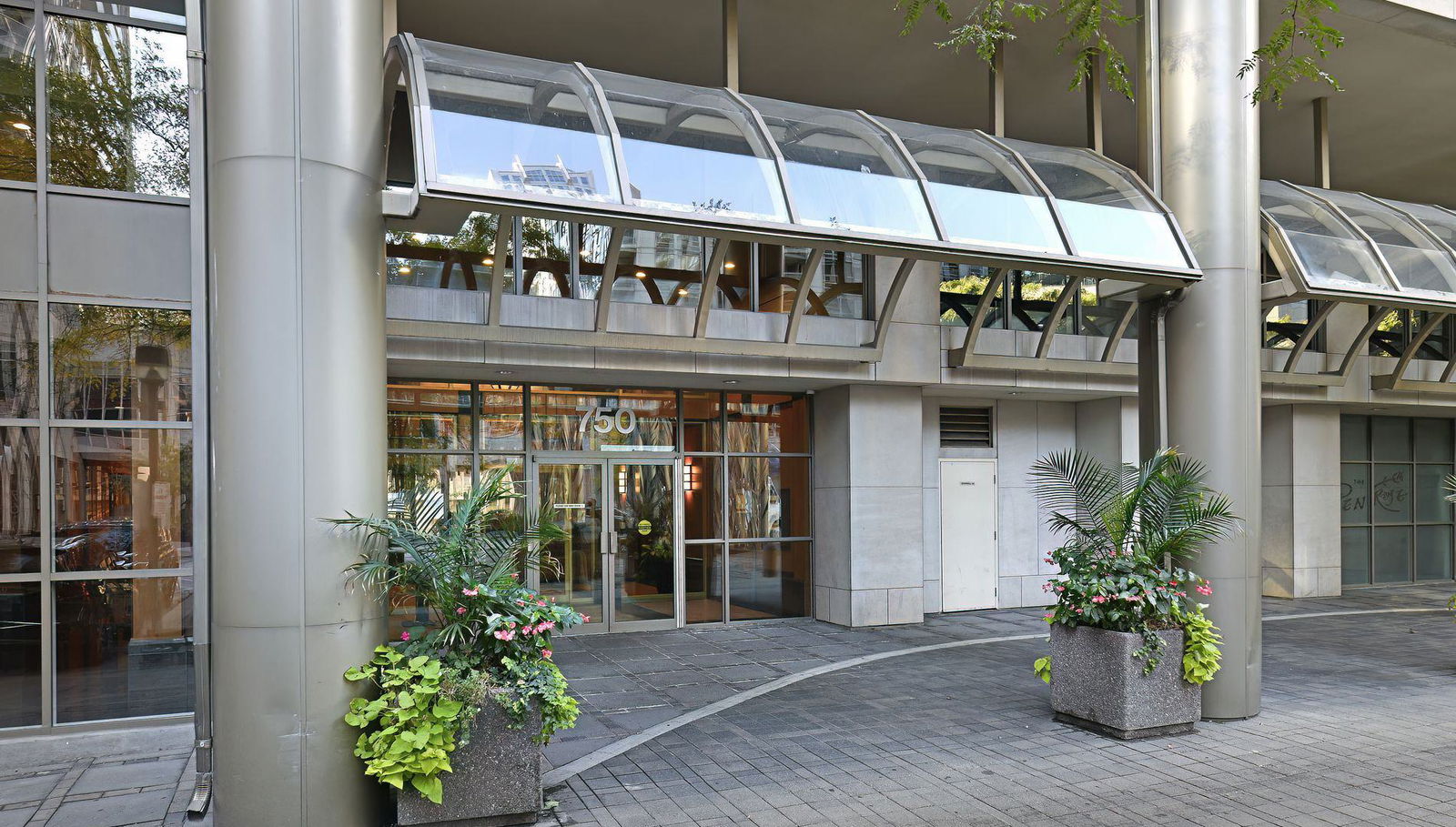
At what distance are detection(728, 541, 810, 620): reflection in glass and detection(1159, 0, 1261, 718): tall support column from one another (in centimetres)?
617

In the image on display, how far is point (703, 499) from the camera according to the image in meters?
12.9

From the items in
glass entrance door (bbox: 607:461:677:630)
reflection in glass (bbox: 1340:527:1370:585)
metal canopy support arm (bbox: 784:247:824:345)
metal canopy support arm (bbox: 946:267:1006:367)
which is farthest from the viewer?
reflection in glass (bbox: 1340:527:1370:585)

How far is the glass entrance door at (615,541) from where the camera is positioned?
12.2 m

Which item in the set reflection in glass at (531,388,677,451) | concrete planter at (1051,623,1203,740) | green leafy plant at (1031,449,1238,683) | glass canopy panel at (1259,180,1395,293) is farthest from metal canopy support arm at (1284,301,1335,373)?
reflection in glass at (531,388,677,451)

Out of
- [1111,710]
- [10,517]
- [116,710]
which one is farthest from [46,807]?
[1111,710]

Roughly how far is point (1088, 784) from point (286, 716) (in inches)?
198

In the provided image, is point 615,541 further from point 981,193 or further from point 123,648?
point 981,193

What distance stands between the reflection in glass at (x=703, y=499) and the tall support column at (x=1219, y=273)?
629 centimetres

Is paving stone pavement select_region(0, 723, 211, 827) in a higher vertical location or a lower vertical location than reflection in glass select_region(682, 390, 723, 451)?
lower

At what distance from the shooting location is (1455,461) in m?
18.4

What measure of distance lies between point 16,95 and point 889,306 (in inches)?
344

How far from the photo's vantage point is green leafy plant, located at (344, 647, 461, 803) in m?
5.11

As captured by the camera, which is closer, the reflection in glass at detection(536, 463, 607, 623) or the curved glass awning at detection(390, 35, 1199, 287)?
the curved glass awning at detection(390, 35, 1199, 287)

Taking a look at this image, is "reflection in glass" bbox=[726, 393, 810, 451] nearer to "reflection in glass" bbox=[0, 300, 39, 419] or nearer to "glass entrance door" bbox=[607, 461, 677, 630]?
"glass entrance door" bbox=[607, 461, 677, 630]
